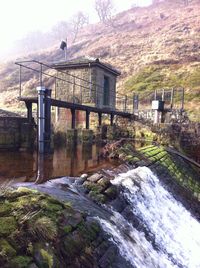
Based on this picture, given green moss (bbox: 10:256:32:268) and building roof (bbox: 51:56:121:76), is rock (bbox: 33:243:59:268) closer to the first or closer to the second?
green moss (bbox: 10:256:32:268)

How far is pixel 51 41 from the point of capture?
96938 mm

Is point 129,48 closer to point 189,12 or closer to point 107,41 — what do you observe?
point 107,41

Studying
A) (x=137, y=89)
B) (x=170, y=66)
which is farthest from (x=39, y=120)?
(x=170, y=66)

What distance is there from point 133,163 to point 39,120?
315 cm

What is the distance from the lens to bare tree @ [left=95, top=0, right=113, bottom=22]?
7790cm

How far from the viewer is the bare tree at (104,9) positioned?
3067 inches

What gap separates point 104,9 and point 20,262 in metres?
80.7

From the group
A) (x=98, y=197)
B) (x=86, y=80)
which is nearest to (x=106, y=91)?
(x=86, y=80)

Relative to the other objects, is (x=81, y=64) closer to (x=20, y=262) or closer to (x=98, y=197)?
(x=98, y=197)

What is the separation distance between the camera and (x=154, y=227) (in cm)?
655

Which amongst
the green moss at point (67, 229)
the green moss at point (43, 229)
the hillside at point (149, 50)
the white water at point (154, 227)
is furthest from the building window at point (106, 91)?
the green moss at point (43, 229)

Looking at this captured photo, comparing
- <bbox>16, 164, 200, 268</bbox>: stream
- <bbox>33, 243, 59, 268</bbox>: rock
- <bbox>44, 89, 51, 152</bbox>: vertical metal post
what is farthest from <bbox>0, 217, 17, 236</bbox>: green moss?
<bbox>44, 89, 51, 152</bbox>: vertical metal post

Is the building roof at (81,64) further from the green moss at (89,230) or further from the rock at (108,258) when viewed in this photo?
the rock at (108,258)

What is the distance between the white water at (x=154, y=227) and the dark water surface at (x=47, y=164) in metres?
1.34
